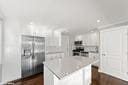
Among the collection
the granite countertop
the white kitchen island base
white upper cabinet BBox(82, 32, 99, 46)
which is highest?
white upper cabinet BBox(82, 32, 99, 46)

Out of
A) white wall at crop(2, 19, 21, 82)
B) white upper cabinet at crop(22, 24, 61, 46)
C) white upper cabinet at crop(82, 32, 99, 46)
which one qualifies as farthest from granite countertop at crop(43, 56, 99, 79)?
white upper cabinet at crop(82, 32, 99, 46)

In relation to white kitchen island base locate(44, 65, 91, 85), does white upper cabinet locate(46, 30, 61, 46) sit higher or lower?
higher

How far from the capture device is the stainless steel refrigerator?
147 inches

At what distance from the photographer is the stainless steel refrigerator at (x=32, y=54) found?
12.2 ft

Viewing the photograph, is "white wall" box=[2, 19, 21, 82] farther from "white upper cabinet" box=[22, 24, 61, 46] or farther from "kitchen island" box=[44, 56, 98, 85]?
"kitchen island" box=[44, 56, 98, 85]

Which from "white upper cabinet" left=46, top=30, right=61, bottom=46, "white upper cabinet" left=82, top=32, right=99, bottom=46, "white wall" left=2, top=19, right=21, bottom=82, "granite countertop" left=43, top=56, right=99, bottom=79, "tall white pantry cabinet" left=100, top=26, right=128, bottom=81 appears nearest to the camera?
"granite countertop" left=43, top=56, right=99, bottom=79

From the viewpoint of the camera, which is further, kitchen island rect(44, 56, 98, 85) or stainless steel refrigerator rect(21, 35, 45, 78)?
stainless steel refrigerator rect(21, 35, 45, 78)

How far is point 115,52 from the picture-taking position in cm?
389

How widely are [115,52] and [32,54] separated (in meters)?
3.52

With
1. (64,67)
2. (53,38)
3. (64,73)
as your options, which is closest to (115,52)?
(64,67)

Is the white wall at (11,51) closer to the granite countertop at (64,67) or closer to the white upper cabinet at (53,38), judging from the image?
the white upper cabinet at (53,38)

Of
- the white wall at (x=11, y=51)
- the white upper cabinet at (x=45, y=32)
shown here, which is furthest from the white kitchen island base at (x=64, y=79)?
the white upper cabinet at (x=45, y=32)

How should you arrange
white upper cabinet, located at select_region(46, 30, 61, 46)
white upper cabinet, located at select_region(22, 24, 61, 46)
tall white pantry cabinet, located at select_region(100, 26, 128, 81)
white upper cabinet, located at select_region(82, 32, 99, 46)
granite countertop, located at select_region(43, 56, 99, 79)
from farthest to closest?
white upper cabinet, located at select_region(82, 32, 99, 46)
white upper cabinet, located at select_region(46, 30, 61, 46)
white upper cabinet, located at select_region(22, 24, 61, 46)
tall white pantry cabinet, located at select_region(100, 26, 128, 81)
granite countertop, located at select_region(43, 56, 99, 79)

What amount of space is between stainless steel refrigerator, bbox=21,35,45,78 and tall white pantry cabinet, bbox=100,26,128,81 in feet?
9.61
